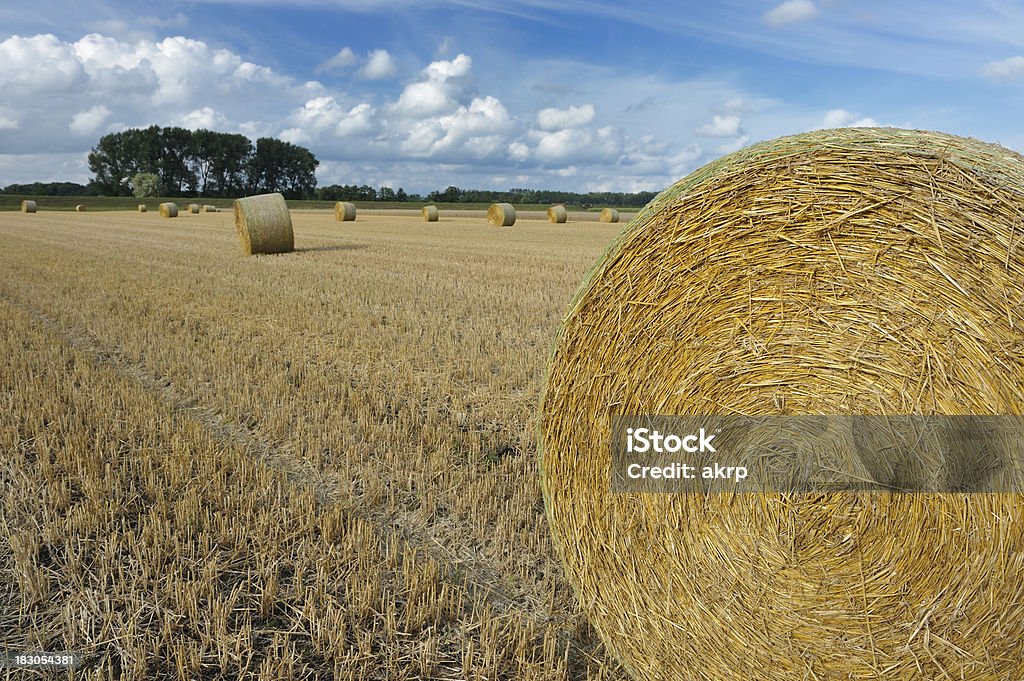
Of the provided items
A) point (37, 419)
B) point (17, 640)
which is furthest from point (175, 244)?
point (17, 640)

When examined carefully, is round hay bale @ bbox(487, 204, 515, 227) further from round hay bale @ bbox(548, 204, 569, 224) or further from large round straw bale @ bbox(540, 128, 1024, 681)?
large round straw bale @ bbox(540, 128, 1024, 681)

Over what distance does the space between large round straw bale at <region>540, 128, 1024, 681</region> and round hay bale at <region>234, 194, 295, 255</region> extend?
14.9 meters

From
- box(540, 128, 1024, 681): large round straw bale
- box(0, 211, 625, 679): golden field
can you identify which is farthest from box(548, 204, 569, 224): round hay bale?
box(540, 128, 1024, 681): large round straw bale

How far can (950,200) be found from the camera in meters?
2.05

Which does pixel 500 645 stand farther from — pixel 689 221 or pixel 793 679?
pixel 689 221

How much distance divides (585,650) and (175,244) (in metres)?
19.5

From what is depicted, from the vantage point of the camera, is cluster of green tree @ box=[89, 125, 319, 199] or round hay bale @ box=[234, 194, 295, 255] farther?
cluster of green tree @ box=[89, 125, 319, 199]

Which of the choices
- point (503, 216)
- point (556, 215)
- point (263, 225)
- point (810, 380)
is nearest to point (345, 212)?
point (503, 216)

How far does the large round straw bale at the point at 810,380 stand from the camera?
2.04 metres

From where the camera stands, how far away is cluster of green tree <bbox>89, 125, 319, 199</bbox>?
81312mm
